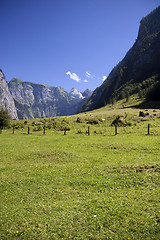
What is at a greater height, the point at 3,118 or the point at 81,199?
the point at 3,118

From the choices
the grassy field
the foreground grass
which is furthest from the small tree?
the grassy field

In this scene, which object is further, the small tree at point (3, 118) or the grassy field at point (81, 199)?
the small tree at point (3, 118)

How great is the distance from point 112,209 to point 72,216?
2586 mm

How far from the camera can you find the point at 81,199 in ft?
34.0

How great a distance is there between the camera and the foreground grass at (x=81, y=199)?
755 cm

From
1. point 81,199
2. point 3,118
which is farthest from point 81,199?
point 3,118

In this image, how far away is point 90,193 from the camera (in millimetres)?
11086

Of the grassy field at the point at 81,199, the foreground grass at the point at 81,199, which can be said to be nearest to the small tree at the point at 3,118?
the foreground grass at the point at 81,199

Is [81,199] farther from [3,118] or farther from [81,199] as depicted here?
[3,118]

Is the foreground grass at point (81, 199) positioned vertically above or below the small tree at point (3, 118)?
below

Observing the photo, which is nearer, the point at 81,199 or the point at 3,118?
the point at 81,199

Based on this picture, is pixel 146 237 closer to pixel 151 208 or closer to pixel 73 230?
pixel 151 208

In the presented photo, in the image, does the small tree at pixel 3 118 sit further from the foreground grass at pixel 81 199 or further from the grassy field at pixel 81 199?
the grassy field at pixel 81 199

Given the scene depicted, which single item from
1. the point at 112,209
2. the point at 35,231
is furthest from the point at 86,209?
the point at 35,231
